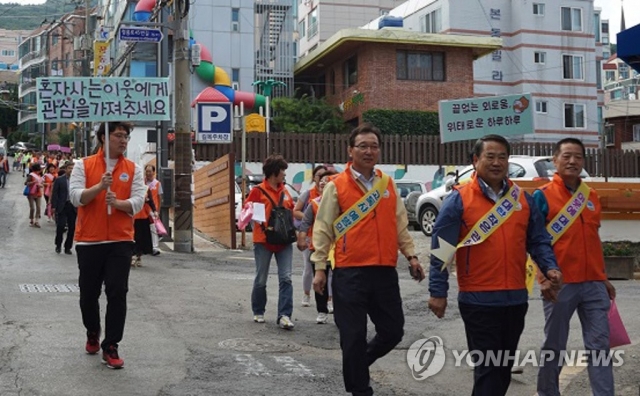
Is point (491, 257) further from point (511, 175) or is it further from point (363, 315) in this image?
point (511, 175)

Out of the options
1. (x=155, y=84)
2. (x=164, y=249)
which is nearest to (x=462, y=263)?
(x=155, y=84)

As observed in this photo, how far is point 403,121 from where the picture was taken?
42.7 meters

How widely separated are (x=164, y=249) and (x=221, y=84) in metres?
24.9

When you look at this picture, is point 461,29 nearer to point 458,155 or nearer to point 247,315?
point 458,155

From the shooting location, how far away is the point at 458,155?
115 ft

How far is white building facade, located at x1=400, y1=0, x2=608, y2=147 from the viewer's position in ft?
176

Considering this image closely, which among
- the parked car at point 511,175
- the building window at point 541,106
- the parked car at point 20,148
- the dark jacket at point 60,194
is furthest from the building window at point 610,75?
the dark jacket at point 60,194

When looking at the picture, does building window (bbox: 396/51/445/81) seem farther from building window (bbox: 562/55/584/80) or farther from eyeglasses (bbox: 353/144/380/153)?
eyeglasses (bbox: 353/144/380/153)

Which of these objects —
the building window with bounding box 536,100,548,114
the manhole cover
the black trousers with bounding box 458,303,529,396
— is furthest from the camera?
the building window with bounding box 536,100,548,114

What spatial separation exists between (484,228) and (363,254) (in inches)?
44.6

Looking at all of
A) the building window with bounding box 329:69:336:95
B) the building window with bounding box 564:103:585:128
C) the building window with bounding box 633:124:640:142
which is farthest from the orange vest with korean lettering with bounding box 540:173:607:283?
the building window with bounding box 633:124:640:142

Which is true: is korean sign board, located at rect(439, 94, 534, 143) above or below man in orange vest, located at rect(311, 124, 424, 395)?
above

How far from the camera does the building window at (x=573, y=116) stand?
53.9m

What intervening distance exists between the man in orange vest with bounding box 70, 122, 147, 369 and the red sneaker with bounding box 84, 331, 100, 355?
0.19 meters
